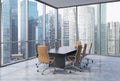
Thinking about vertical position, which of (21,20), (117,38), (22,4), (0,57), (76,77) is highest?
(22,4)

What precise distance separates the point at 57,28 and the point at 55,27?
0.13 metres

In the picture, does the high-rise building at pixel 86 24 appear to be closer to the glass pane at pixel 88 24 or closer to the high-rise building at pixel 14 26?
the glass pane at pixel 88 24

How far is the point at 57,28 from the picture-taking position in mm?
11023

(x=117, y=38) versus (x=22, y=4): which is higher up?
(x=22, y=4)

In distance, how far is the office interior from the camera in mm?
7118

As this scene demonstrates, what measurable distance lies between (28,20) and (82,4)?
10.5 feet

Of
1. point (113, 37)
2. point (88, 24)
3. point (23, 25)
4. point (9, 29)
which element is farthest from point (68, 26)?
point (9, 29)

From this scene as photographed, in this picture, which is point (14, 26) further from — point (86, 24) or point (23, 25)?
point (86, 24)

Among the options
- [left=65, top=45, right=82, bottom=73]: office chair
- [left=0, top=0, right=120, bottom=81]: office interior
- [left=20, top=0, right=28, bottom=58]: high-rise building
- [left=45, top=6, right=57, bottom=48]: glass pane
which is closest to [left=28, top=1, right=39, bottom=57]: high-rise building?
[left=0, top=0, right=120, bottom=81]: office interior

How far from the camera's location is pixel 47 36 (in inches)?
403

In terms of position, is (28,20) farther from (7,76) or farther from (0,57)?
(7,76)

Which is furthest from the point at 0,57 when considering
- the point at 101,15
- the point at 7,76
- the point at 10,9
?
the point at 101,15

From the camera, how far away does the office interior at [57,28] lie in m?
7.12

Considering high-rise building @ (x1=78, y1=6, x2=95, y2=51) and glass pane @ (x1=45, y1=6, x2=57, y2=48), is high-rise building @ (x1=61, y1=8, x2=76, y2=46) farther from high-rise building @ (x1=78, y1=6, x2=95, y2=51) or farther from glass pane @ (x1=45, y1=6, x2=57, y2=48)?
glass pane @ (x1=45, y1=6, x2=57, y2=48)
